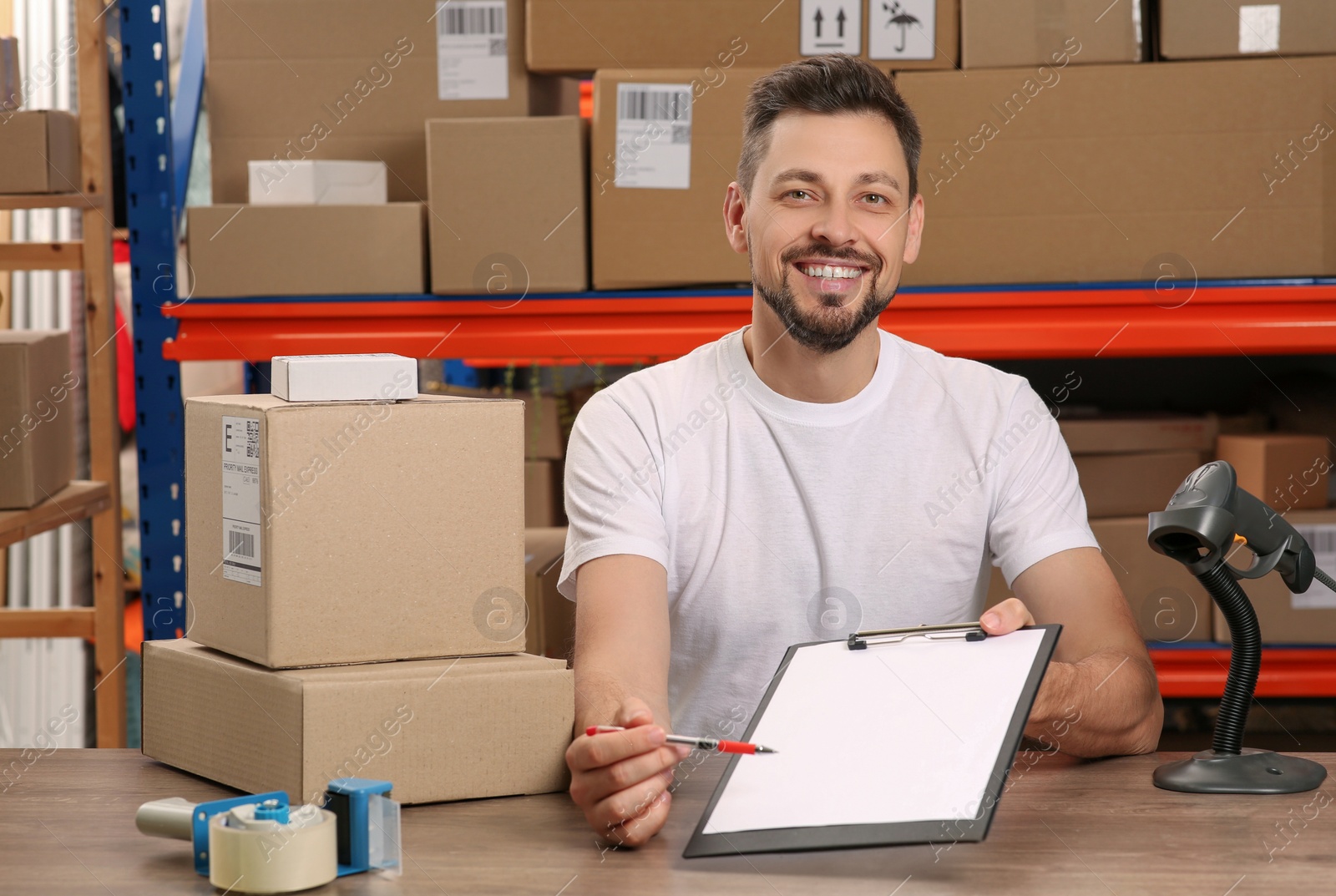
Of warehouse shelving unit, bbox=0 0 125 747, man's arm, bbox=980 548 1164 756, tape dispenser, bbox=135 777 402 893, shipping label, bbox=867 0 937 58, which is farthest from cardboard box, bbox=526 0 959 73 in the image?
tape dispenser, bbox=135 777 402 893

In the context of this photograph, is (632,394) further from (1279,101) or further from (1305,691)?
(1305,691)

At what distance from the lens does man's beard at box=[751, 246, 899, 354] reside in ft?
4.88

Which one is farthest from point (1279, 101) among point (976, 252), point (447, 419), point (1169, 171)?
point (447, 419)

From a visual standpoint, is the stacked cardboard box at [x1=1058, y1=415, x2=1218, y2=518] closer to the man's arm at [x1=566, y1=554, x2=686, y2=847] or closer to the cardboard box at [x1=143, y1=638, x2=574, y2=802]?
the man's arm at [x1=566, y1=554, x2=686, y2=847]

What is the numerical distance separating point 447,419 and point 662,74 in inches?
40.2

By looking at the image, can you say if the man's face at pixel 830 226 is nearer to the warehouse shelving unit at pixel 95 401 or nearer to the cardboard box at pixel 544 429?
the cardboard box at pixel 544 429

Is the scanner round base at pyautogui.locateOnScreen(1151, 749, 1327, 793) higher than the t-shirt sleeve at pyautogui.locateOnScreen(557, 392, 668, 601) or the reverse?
the reverse

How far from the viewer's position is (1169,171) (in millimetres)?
1798

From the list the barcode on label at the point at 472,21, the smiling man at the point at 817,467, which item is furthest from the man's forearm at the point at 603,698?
the barcode on label at the point at 472,21

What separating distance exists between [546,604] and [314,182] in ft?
2.46

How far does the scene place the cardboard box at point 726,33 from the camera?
1857 mm

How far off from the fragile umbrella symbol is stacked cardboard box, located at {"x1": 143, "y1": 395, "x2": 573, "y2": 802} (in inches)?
45.5

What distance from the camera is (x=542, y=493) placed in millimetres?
2145

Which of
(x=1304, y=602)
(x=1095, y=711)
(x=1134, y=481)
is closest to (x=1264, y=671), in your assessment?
(x=1304, y=602)
